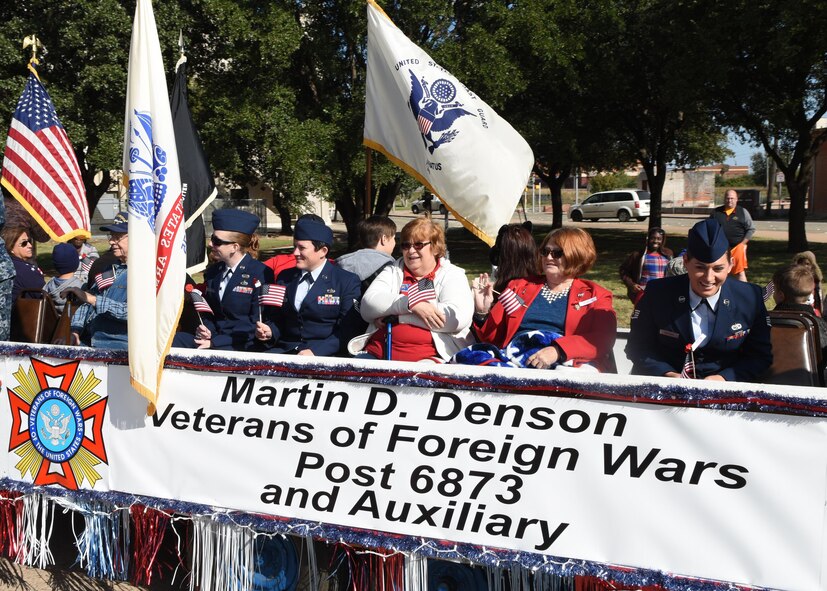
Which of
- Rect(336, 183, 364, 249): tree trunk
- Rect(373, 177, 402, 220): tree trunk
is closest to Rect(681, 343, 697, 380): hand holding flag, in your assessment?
Rect(336, 183, 364, 249): tree trunk

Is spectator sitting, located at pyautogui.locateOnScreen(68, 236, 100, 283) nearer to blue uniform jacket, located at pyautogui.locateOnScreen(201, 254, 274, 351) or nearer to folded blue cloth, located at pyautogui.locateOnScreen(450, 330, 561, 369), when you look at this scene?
blue uniform jacket, located at pyautogui.locateOnScreen(201, 254, 274, 351)

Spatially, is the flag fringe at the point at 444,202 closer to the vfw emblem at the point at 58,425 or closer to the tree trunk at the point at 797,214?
the vfw emblem at the point at 58,425

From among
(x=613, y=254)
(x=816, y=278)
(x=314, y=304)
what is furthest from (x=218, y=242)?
(x=613, y=254)

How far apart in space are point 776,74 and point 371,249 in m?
16.7

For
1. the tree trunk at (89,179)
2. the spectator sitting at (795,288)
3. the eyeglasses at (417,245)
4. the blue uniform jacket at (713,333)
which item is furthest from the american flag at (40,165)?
the tree trunk at (89,179)

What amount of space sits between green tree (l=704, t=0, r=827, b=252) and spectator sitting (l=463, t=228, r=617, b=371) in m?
13.0

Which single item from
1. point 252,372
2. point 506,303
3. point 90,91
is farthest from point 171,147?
point 90,91

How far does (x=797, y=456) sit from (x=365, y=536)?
1746mm

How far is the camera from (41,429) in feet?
13.5

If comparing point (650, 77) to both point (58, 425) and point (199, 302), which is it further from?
point (58, 425)

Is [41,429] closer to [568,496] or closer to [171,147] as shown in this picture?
[171,147]

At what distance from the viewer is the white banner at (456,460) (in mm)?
2881

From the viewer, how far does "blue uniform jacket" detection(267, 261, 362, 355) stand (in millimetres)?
4812

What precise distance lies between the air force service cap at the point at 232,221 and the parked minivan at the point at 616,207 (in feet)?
135
